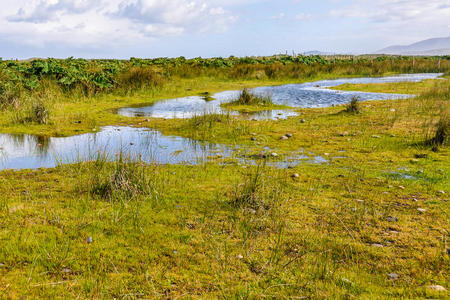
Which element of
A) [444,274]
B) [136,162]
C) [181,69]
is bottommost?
[444,274]

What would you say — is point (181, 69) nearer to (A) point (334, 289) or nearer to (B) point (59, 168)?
(B) point (59, 168)

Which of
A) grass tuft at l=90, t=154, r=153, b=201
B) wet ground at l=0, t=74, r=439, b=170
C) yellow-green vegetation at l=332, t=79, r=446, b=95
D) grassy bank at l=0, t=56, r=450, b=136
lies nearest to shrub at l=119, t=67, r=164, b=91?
grassy bank at l=0, t=56, r=450, b=136

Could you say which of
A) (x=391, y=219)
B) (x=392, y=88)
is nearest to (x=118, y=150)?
(x=391, y=219)

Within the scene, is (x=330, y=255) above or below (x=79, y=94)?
below

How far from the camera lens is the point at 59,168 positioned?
7801 mm

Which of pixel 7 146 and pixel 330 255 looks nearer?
pixel 330 255

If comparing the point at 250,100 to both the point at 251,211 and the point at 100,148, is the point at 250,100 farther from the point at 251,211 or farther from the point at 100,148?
the point at 251,211

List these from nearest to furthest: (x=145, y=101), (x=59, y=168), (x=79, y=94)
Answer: (x=59, y=168) → (x=79, y=94) → (x=145, y=101)

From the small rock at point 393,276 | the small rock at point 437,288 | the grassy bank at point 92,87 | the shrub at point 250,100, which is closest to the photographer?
the small rock at point 437,288

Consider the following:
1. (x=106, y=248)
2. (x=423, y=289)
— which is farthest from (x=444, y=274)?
(x=106, y=248)

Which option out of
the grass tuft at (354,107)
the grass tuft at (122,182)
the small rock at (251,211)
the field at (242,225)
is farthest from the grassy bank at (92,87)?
the grass tuft at (354,107)

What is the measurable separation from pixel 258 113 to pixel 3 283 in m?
13.4

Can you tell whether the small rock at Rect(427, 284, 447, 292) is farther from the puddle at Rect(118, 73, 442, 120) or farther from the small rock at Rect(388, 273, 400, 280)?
the puddle at Rect(118, 73, 442, 120)

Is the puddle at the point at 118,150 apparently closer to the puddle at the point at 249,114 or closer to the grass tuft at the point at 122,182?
the grass tuft at the point at 122,182
